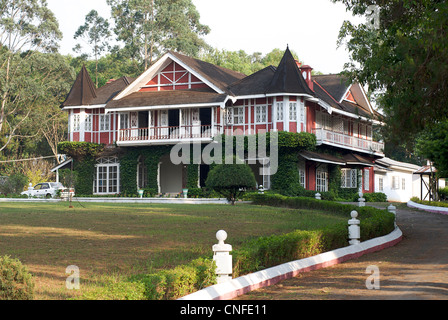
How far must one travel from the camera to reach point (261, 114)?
39.3 metres

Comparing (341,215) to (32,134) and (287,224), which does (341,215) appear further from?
(32,134)

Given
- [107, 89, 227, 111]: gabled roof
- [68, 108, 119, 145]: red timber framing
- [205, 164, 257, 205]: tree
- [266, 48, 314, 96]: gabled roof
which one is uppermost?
[266, 48, 314, 96]: gabled roof

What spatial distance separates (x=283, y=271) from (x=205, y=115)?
2981 cm

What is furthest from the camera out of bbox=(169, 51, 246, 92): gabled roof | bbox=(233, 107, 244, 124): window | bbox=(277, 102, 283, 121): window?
bbox=(169, 51, 246, 92): gabled roof

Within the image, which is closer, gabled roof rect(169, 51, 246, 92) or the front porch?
the front porch

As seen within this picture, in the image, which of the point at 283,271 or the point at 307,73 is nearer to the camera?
the point at 283,271

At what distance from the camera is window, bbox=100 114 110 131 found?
4381 cm

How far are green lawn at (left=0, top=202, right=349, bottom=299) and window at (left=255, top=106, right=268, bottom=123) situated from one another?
15030mm

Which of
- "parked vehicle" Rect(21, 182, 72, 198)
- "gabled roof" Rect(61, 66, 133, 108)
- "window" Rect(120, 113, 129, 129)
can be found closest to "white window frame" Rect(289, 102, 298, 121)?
"window" Rect(120, 113, 129, 129)

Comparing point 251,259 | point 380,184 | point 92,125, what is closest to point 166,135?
point 92,125

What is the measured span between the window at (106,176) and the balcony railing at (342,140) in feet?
46.0

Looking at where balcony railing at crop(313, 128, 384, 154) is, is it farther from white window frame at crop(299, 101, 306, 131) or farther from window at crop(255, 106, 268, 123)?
window at crop(255, 106, 268, 123)

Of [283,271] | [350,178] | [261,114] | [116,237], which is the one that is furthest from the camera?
[350,178]

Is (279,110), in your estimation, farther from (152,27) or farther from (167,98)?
(152,27)
